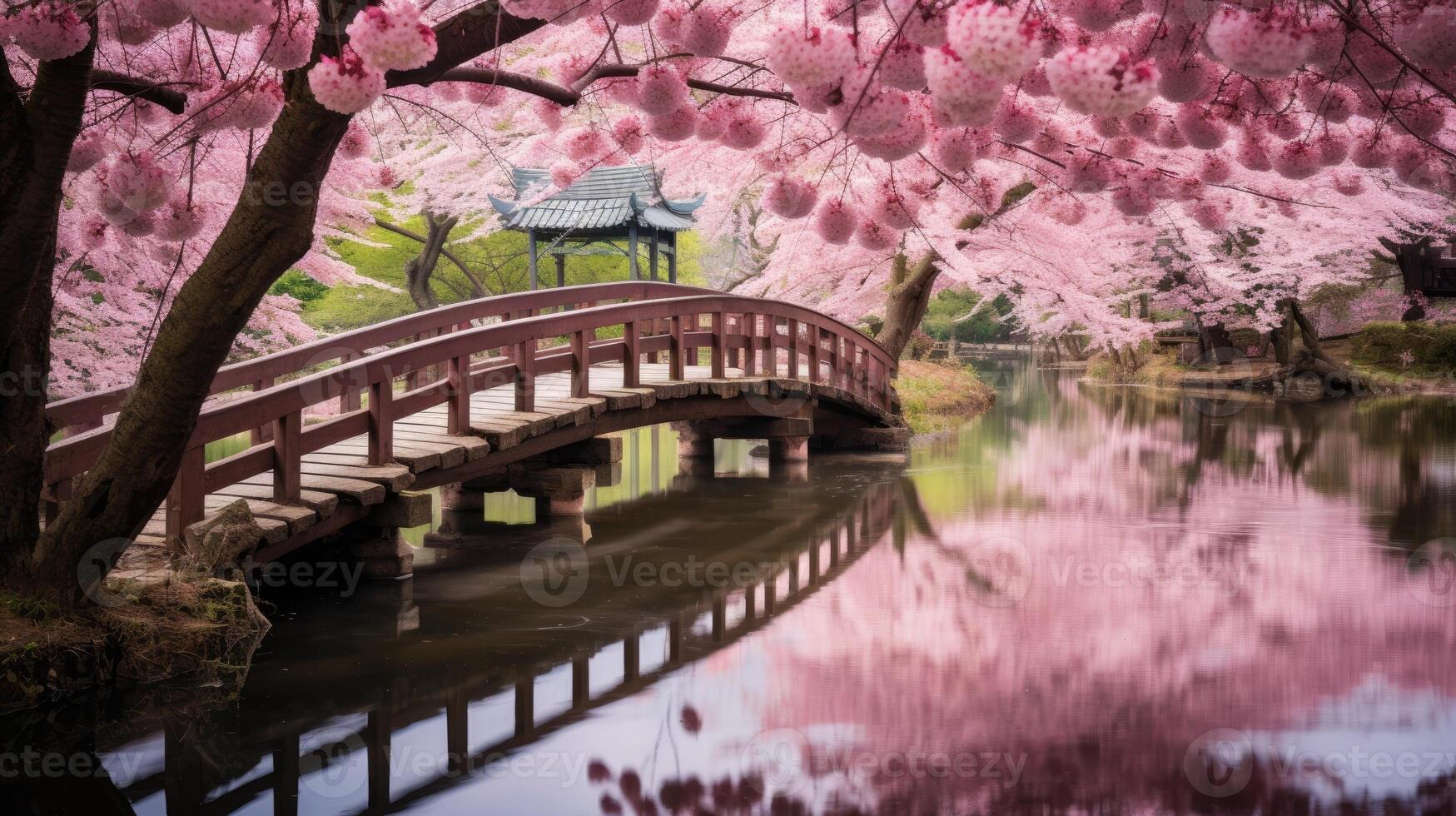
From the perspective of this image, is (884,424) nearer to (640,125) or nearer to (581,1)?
(640,125)

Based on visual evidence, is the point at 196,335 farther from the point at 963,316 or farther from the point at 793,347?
the point at 963,316

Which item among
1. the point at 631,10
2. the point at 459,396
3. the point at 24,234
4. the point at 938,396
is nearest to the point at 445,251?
the point at 938,396

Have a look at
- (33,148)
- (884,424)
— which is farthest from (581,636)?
(884,424)

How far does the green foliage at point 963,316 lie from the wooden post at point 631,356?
24.8m

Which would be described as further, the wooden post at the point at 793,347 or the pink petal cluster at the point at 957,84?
the wooden post at the point at 793,347

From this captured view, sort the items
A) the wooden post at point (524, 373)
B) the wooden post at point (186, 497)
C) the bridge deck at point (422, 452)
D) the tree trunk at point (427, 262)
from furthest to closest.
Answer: the tree trunk at point (427, 262) → the wooden post at point (524, 373) → the bridge deck at point (422, 452) → the wooden post at point (186, 497)

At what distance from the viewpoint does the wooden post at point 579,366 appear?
916 centimetres

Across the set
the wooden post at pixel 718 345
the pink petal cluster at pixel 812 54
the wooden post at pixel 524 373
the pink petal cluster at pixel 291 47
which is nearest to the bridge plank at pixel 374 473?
the wooden post at pixel 524 373

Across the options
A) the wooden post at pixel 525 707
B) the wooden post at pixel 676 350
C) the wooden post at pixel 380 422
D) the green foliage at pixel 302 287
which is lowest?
the wooden post at pixel 525 707

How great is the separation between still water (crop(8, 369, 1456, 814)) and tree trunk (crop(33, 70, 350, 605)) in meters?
0.72

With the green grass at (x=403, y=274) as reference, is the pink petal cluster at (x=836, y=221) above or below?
below

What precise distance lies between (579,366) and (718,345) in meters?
2.31

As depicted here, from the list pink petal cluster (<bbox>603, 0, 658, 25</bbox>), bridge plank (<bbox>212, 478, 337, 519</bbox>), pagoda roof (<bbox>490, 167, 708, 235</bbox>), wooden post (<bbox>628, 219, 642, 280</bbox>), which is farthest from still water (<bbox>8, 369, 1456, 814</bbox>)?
pagoda roof (<bbox>490, 167, 708, 235</bbox>)

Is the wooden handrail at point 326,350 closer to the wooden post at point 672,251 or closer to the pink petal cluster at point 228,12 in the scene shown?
the pink petal cluster at point 228,12
